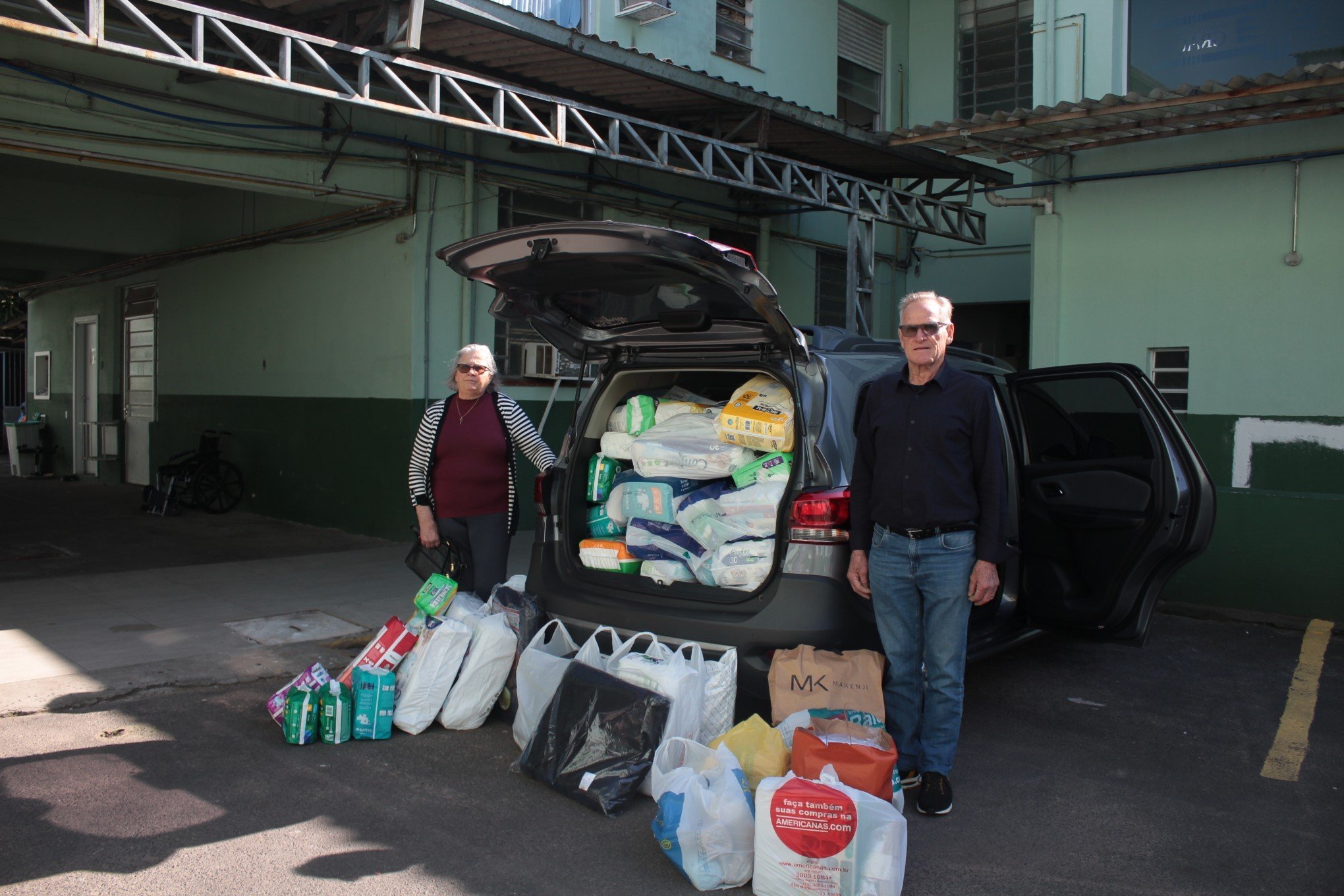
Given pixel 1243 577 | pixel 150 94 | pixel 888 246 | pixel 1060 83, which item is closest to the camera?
pixel 1243 577

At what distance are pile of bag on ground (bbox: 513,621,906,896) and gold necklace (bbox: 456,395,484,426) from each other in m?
1.24

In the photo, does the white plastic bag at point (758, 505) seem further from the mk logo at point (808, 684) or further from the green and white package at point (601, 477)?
the green and white package at point (601, 477)

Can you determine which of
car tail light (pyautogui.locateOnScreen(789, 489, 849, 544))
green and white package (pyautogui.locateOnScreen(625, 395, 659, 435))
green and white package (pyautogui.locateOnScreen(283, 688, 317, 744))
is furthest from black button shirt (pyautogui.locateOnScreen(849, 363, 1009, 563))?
green and white package (pyautogui.locateOnScreen(283, 688, 317, 744))

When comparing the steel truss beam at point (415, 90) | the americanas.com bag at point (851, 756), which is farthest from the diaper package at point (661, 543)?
the steel truss beam at point (415, 90)

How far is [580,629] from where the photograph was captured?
4281 millimetres

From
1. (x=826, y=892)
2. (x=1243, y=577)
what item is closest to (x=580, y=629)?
(x=826, y=892)

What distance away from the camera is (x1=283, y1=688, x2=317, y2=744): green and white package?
4207mm

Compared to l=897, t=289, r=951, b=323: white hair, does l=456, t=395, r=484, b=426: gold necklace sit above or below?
below

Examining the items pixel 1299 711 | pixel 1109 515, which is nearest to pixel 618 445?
pixel 1109 515

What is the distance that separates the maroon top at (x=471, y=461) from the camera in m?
4.99

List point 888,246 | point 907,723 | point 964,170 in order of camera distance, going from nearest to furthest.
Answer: point 907,723, point 964,170, point 888,246

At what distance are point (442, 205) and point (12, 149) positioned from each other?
10.9ft

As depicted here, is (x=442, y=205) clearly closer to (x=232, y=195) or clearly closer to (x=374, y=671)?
(x=232, y=195)

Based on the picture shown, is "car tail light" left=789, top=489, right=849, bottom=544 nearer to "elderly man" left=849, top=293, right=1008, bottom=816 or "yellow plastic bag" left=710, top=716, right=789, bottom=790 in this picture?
"elderly man" left=849, top=293, right=1008, bottom=816
